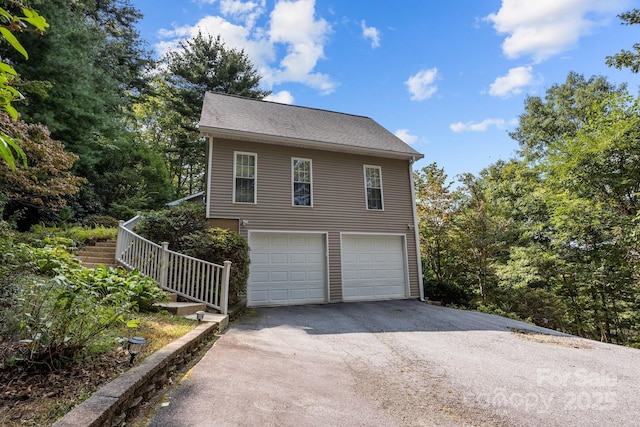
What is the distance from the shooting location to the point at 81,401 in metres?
2.00

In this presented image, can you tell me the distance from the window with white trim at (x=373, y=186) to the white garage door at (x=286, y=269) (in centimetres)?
207

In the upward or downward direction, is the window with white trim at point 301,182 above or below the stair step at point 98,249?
above

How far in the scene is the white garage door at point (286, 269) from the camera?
8055 mm

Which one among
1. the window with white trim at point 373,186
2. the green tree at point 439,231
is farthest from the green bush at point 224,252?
the green tree at point 439,231

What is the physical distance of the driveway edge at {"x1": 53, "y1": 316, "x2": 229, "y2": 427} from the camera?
1768mm

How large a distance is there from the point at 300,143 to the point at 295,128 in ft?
3.02

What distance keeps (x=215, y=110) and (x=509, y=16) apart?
8.90 m

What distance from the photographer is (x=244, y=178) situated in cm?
851

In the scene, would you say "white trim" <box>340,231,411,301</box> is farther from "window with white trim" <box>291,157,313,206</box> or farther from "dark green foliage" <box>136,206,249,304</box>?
"dark green foliage" <box>136,206,249,304</box>

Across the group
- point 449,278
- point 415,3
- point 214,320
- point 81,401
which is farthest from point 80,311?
point 449,278

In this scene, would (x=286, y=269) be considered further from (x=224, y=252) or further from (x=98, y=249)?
(x=98, y=249)

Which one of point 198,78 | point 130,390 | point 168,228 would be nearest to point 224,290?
point 168,228

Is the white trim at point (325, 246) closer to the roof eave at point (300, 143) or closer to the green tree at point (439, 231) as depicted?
the roof eave at point (300, 143)

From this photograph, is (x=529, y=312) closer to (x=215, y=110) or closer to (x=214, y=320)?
(x=214, y=320)
